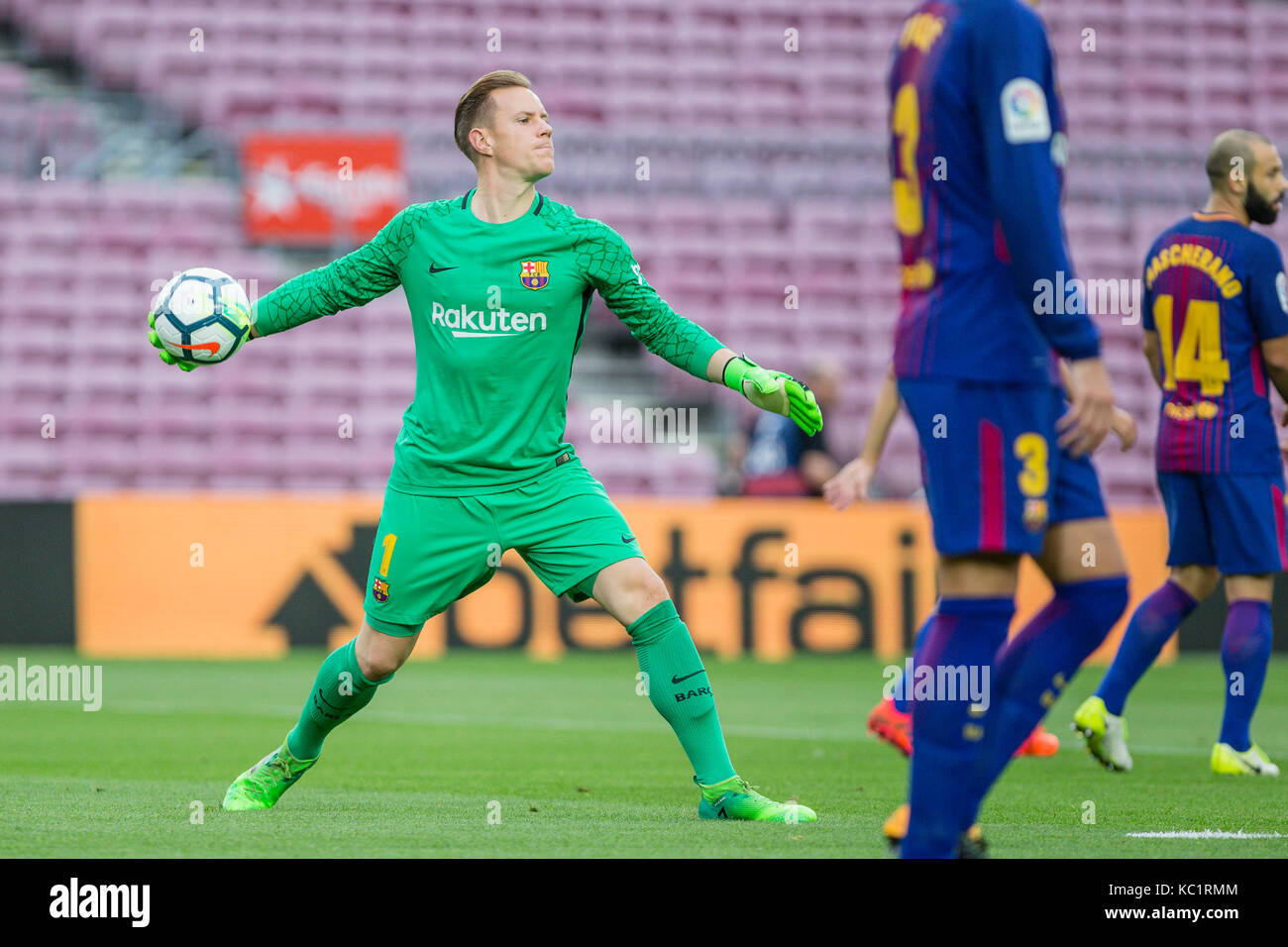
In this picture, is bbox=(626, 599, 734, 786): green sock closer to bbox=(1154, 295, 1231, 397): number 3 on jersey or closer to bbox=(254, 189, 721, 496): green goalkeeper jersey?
bbox=(254, 189, 721, 496): green goalkeeper jersey

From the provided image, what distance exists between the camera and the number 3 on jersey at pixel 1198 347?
6.24 metres

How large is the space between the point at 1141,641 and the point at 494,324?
110 inches

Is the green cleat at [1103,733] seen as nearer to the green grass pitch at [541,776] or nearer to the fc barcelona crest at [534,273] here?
the green grass pitch at [541,776]

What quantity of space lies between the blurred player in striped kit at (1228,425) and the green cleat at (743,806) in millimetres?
1811

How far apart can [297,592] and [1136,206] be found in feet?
31.0

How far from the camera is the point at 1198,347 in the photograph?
628 centimetres

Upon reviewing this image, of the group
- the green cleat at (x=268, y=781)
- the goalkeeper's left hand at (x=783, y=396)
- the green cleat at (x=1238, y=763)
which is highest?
the goalkeeper's left hand at (x=783, y=396)

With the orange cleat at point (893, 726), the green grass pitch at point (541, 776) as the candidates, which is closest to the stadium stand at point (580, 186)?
the green grass pitch at point (541, 776)

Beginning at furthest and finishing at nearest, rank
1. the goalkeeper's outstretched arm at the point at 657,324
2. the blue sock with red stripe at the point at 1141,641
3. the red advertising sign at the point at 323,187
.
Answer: the red advertising sign at the point at 323,187, the blue sock with red stripe at the point at 1141,641, the goalkeeper's outstretched arm at the point at 657,324

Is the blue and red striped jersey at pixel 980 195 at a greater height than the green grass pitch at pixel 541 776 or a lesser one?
greater

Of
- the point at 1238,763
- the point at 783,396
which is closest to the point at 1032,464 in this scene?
the point at 783,396

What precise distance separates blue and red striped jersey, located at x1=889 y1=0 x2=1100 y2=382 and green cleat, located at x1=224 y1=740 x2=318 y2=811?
7.75 ft

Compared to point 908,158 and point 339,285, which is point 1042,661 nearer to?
point 908,158

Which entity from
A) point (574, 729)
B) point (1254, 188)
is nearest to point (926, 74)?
point (1254, 188)
